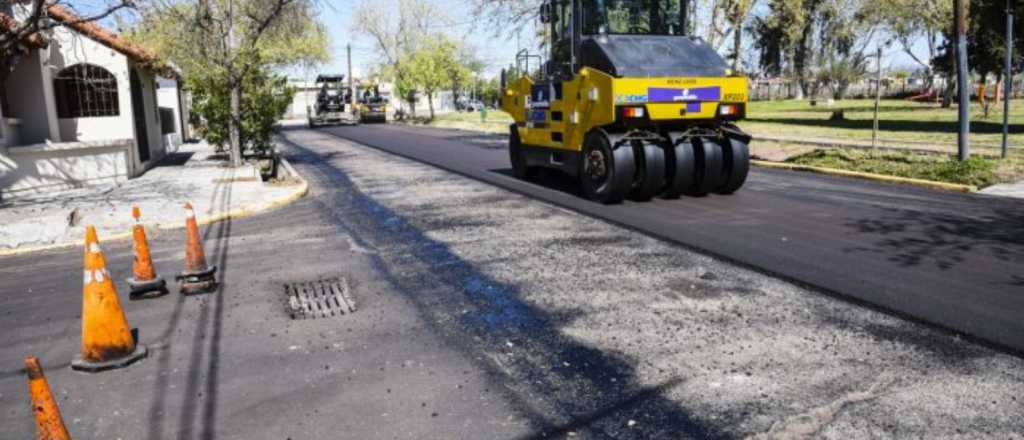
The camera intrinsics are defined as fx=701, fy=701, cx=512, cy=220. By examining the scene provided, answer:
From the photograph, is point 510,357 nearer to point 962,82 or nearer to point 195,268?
point 195,268

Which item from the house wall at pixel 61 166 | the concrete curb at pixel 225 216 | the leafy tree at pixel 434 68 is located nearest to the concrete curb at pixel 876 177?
the concrete curb at pixel 225 216

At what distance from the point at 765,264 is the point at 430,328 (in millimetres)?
3391

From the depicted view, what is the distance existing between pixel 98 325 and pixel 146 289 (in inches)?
A: 66.9

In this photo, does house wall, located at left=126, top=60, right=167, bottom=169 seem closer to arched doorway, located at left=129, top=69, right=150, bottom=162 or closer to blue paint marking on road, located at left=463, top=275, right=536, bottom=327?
arched doorway, located at left=129, top=69, right=150, bottom=162

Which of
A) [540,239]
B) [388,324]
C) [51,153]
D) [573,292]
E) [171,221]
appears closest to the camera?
[388,324]

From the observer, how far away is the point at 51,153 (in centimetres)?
1294

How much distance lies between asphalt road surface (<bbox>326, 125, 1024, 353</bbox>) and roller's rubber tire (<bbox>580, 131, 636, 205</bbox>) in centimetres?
19

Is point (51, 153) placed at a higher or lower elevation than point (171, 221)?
higher

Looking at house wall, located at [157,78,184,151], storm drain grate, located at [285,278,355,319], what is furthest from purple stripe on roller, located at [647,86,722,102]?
house wall, located at [157,78,184,151]

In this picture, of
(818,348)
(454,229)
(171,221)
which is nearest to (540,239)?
(454,229)

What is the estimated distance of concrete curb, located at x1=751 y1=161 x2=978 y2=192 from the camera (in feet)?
36.8

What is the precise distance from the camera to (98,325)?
14.9 ft

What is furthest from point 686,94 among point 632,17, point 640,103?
point 632,17

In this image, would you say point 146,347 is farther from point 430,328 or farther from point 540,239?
point 540,239
